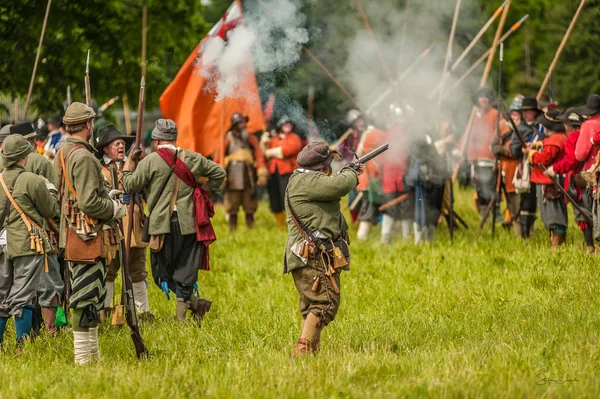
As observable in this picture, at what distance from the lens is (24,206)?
8266 millimetres

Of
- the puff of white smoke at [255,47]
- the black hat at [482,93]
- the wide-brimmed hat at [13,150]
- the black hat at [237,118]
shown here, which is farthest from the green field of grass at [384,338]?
the black hat at [237,118]

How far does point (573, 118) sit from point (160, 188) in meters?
4.85

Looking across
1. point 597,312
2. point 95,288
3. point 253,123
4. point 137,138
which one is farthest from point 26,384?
point 253,123

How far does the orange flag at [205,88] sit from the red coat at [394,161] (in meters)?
2.04

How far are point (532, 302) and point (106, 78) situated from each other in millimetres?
8565

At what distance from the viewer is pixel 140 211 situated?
393 inches

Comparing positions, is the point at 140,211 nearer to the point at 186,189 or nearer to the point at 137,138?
the point at 186,189

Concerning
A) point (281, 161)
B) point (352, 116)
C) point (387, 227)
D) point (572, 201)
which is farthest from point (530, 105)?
point (281, 161)

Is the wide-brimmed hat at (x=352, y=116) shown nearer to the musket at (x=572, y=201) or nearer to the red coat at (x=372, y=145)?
the red coat at (x=372, y=145)

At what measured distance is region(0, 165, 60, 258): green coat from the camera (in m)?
8.22

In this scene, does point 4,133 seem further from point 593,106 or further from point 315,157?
point 593,106

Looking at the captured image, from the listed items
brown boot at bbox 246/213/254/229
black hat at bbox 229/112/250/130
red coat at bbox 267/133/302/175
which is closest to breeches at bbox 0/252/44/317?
black hat at bbox 229/112/250/130

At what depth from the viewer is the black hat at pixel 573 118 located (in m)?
11.1

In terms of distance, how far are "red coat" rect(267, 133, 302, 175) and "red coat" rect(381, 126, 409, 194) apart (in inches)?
123
